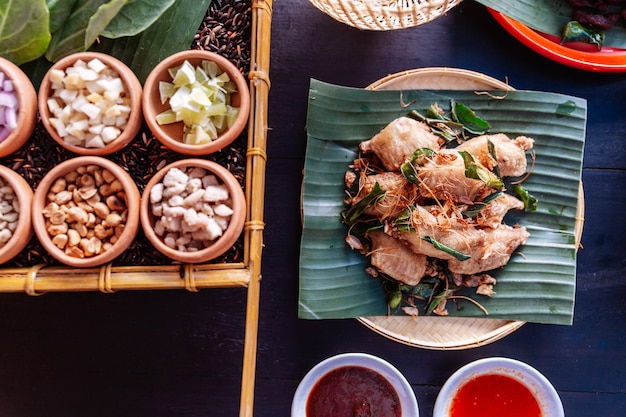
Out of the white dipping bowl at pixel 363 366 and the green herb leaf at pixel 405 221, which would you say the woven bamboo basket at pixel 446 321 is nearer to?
the white dipping bowl at pixel 363 366

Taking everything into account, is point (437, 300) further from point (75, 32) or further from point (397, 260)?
point (75, 32)

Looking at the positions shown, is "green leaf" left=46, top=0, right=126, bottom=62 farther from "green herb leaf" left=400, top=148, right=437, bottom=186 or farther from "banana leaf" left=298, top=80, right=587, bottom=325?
"green herb leaf" left=400, top=148, right=437, bottom=186

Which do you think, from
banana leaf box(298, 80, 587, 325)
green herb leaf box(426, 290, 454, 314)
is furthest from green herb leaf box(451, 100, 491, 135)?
green herb leaf box(426, 290, 454, 314)

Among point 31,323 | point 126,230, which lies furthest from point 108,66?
point 31,323

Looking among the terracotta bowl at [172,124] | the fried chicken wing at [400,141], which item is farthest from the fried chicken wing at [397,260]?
the terracotta bowl at [172,124]

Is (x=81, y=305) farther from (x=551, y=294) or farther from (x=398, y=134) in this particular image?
(x=551, y=294)
